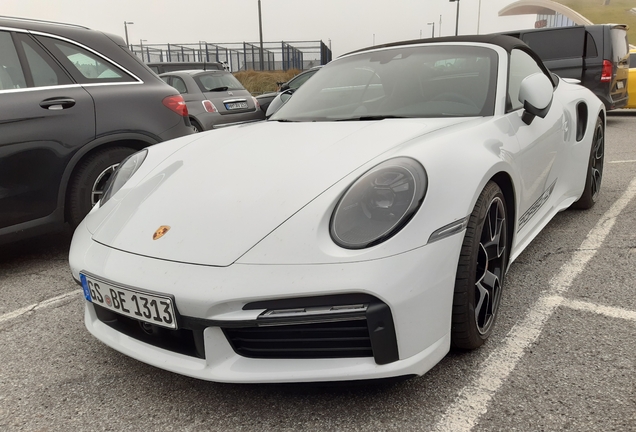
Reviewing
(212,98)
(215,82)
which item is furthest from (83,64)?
(215,82)

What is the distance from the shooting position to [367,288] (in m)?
1.47

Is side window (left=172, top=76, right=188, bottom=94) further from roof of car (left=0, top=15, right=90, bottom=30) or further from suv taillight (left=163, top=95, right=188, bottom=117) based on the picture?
roof of car (left=0, top=15, right=90, bottom=30)

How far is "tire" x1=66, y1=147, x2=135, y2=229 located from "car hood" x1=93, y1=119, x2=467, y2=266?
1.22 metres

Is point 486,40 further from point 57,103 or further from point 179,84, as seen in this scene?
point 179,84

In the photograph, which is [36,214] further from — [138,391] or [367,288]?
[367,288]

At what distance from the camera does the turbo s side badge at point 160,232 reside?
178cm

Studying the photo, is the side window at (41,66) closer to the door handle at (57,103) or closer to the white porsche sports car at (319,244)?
the door handle at (57,103)

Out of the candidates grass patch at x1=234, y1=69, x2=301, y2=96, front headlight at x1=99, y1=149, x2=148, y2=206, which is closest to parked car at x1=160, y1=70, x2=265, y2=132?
front headlight at x1=99, y1=149, x2=148, y2=206

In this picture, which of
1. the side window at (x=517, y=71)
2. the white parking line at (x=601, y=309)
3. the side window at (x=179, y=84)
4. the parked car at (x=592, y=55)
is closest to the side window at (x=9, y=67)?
the side window at (x=517, y=71)

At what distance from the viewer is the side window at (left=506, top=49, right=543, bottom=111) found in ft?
8.29

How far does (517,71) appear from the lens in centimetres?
280

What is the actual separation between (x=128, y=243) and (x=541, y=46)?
8687 millimetres

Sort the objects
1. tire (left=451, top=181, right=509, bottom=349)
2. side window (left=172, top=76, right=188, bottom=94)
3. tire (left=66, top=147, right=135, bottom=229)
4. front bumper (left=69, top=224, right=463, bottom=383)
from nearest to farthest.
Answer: front bumper (left=69, top=224, right=463, bottom=383)
tire (left=451, top=181, right=509, bottom=349)
tire (left=66, top=147, right=135, bottom=229)
side window (left=172, top=76, right=188, bottom=94)

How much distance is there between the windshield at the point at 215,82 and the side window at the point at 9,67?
528 centimetres
